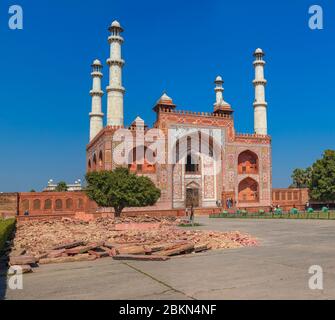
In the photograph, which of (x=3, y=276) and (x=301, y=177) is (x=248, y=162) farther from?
(x=3, y=276)

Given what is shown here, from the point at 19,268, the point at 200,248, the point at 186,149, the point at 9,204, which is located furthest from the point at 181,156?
the point at 19,268

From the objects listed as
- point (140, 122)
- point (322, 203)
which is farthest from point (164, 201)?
point (322, 203)

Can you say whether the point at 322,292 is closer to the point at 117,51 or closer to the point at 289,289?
the point at 289,289

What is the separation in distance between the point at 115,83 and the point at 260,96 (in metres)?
16.9

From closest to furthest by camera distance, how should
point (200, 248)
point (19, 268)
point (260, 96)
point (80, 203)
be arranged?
point (19, 268)
point (200, 248)
point (80, 203)
point (260, 96)

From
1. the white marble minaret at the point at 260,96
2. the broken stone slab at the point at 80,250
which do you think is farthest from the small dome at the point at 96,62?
the broken stone slab at the point at 80,250

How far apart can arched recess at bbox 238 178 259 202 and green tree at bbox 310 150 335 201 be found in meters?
6.47

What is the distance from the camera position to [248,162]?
139 ft

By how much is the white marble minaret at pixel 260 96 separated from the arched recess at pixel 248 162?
112 inches

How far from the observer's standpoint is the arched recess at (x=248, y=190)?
137 feet

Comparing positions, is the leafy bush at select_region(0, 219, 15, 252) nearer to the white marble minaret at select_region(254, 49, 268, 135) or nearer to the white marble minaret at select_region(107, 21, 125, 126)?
the white marble minaret at select_region(107, 21, 125, 126)

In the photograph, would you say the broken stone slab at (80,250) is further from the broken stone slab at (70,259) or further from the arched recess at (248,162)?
the arched recess at (248,162)

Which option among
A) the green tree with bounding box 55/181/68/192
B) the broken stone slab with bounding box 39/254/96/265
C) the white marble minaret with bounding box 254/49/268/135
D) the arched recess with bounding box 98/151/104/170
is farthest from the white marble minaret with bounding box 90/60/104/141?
the broken stone slab with bounding box 39/254/96/265
